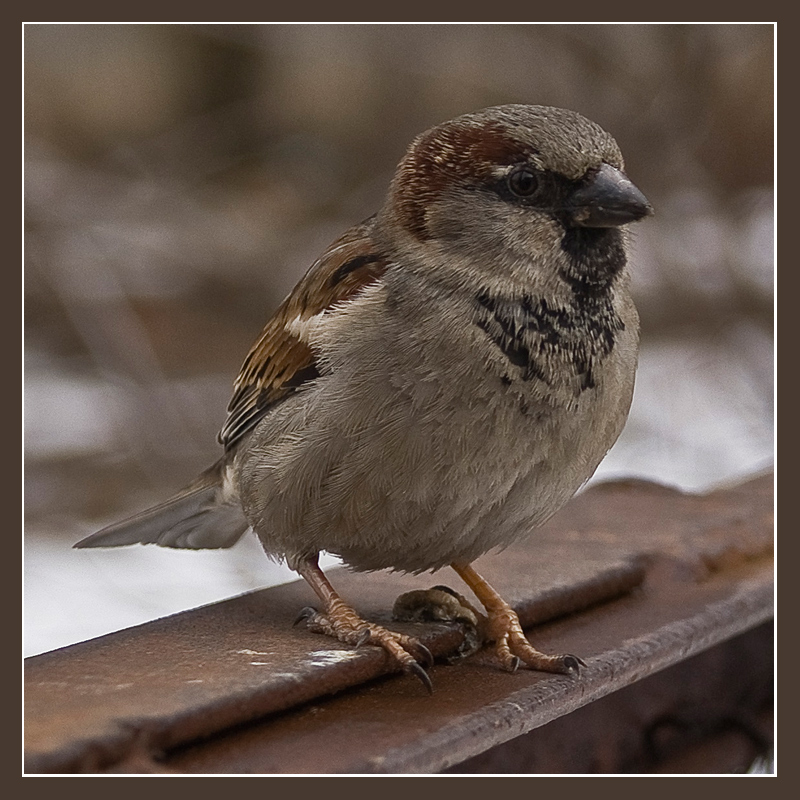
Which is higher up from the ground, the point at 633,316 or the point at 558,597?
the point at 633,316

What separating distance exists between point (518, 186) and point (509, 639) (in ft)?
2.56

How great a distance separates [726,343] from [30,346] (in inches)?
112

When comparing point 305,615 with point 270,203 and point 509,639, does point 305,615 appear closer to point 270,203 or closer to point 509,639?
point 509,639

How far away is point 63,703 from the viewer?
1769 millimetres

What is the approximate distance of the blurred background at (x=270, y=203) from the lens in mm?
4684

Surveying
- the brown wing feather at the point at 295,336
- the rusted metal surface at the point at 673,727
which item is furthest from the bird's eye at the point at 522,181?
the rusted metal surface at the point at 673,727

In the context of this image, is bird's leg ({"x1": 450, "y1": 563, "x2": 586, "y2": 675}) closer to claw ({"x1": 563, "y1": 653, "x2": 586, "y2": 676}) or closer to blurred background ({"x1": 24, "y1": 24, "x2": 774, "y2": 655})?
claw ({"x1": 563, "y1": 653, "x2": 586, "y2": 676})

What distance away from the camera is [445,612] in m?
2.31

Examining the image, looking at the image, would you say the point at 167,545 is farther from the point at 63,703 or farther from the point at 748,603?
the point at 748,603

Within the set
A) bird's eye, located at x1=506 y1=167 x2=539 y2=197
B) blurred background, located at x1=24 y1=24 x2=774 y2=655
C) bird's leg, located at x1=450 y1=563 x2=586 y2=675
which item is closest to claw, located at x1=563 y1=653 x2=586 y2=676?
bird's leg, located at x1=450 y1=563 x2=586 y2=675

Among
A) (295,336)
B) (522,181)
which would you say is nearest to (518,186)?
(522,181)

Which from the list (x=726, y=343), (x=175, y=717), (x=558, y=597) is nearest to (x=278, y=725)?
(x=175, y=717)

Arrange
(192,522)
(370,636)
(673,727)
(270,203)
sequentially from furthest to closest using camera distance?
(270,203) → (192,522) → (673,727) → (370,636)

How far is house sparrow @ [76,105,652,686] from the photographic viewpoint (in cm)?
211
